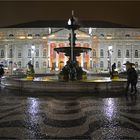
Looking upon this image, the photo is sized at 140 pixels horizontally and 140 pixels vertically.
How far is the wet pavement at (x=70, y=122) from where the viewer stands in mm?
5363

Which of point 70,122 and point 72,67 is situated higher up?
point 72,67

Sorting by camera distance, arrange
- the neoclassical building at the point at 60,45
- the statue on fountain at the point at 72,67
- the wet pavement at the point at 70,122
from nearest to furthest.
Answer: the wet pavement at the point at 70,122 → the statue on fountain at the point at 72,67 → the neoclassical building at the point at 60,45

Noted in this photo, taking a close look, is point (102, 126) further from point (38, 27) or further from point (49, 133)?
point (38, 27)

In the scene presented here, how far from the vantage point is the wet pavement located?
17.6 ft

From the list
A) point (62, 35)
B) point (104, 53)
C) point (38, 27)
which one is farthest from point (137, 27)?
point (38, 27)

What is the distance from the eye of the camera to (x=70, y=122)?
21.4 ft

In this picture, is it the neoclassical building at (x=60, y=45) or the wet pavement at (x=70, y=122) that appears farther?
the neoclassical building at (x=60, y=45)

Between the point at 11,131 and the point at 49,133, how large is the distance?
0.87m

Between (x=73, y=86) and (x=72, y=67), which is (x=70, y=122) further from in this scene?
(x=72, y=67)

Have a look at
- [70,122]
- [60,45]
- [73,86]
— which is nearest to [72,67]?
[73,86]

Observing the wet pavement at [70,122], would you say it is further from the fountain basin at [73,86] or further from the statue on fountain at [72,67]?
the statue on fountain at [72,67]

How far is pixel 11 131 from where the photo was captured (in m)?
5.65

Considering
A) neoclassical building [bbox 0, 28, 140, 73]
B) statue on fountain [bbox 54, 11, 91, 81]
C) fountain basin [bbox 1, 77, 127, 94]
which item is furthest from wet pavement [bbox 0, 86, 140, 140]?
neoclassical building [bbox 0, 28, 140, 73]

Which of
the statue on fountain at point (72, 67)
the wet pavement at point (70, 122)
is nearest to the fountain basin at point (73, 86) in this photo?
the statue on fountain at point (72, 67)
